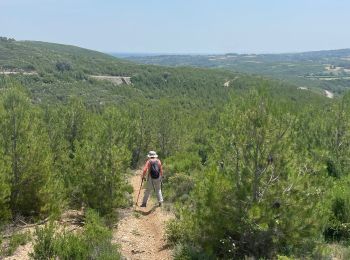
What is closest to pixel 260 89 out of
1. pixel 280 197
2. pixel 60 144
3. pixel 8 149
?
pixel 280 197

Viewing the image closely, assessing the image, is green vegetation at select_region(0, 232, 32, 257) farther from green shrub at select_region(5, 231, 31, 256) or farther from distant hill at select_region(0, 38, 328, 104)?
distant hill at select_region(0, 38, 328, 104)

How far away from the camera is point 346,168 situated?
1916cm

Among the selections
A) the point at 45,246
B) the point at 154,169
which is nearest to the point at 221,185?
the point at 45,246

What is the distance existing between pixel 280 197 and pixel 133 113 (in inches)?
1001

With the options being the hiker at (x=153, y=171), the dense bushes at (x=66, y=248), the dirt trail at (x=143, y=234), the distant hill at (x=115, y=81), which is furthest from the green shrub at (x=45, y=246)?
the distant hill at (x=115, y=81)

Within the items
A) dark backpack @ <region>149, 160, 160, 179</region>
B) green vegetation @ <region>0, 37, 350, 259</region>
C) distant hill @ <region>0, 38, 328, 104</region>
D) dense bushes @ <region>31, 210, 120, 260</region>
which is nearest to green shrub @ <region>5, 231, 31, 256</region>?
green vegetation @ <region>0, 37, 350, 259</region>

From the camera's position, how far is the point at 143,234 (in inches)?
477

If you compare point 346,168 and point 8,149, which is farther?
point 346,168

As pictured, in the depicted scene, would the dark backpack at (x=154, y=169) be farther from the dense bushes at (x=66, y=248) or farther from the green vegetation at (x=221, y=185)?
the dense bushes at (x=66, y=248)

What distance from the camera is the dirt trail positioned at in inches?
416

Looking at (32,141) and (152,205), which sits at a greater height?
(32,141)

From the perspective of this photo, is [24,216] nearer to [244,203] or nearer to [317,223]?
[244,203]

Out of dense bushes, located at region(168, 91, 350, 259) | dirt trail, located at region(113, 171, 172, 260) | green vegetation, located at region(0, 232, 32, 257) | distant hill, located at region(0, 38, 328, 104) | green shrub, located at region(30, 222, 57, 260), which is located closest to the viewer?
dense bushes, located at region(168, 91, 350, 259)

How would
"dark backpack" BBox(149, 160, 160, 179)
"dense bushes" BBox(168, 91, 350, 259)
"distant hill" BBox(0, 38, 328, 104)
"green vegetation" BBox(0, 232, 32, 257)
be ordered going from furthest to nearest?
"distant hill" BBox(0, 38, 328, 104), "dark backpack" BBox(149, 160, 160, 179), "green vegetation" BBox(0, 232, 32, 257), "dense bushes" BBox(168, 91, 350, 259)
